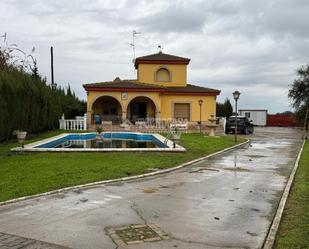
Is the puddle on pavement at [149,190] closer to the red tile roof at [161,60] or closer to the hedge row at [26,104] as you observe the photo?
the hedge row at [26,104]

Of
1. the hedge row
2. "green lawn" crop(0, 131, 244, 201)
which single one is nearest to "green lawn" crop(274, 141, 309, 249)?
"green lawn" crop(0, 131, 244, 201)

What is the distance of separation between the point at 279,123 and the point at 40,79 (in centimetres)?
4234

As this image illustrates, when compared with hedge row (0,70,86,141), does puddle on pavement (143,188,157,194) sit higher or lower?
lower

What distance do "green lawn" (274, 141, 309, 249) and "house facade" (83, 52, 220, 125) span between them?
22.4 meters

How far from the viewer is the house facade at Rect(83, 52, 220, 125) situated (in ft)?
105

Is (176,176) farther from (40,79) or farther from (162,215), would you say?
(40,79)

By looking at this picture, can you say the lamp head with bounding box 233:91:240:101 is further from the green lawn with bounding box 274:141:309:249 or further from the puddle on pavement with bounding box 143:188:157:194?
the puddle on pavement with bounding box 143:188:157:194

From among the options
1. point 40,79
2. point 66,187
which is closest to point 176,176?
point 66,187

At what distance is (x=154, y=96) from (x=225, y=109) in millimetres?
20080

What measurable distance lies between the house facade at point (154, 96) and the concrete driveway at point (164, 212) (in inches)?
855

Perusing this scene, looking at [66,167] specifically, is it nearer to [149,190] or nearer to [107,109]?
[149,190]

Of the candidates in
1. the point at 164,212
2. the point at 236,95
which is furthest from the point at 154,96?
the point at 164,212

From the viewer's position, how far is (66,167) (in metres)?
11.1

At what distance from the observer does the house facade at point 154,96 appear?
31891 millimetres
